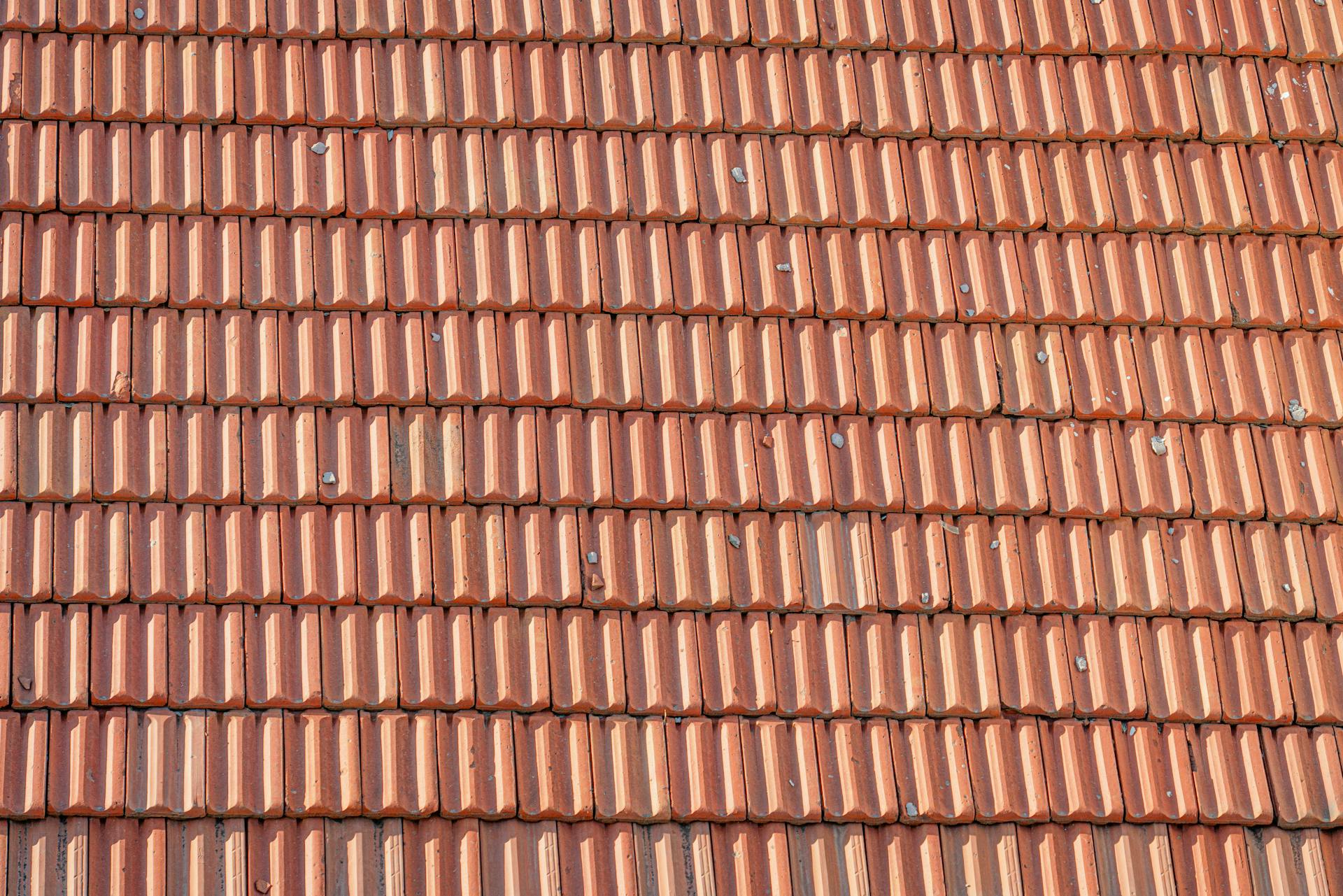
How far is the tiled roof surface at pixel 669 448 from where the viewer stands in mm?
4984

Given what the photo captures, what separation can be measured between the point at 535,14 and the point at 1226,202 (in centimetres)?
251

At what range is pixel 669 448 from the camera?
5371mm

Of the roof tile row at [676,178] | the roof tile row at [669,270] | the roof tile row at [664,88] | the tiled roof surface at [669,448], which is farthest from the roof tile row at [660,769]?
the roof tile row at [664,88]

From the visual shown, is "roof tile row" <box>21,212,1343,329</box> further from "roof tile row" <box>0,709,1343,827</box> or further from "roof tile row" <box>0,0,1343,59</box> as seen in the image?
"roof tile row" <box>0,709,1343,827</box>

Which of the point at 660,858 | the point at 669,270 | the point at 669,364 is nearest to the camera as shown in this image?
the point at 660,858

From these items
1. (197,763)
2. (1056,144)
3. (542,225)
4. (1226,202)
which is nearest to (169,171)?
(542,225)

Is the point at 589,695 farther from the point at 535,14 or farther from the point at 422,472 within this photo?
the point at 535,14

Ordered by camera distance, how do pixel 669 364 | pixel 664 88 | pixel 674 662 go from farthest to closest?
1. pixel 664 88
2. pixel 669 364
3. pixel 674 662

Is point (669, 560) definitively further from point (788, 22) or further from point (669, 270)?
point (788, 22)

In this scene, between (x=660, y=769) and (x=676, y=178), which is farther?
(x=676, y=178)

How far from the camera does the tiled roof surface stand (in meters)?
4.98

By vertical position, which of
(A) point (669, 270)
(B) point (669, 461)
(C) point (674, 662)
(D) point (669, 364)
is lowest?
(C) point (674, 662)

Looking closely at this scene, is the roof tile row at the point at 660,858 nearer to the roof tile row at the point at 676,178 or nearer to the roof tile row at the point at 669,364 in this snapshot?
the roof tile row at the point at 669,364

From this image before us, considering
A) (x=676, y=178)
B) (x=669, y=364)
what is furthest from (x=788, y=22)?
(x=669, y=364)
